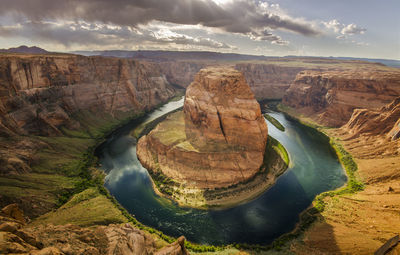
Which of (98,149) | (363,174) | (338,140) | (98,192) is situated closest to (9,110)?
(98,149)

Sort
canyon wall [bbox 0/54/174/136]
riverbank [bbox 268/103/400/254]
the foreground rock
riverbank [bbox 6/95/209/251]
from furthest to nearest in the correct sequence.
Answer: canyon wall [bbox 0/54/174/136] < riverbank [bbox 6/95/209/251] < riverbank [bbox 268/103/400/254] < the foreground rock

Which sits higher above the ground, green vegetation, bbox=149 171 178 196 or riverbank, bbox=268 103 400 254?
riverbank, bbox=268 103 400 254

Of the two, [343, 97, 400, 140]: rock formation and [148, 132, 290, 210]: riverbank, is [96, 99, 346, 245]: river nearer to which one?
[148, 132, 290, 210]: riverbank

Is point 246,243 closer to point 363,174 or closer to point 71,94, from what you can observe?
point 363,174

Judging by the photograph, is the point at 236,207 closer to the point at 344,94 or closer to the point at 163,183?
the point at 163,183

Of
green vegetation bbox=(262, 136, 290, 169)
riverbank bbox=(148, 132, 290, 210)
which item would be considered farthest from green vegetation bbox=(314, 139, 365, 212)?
green vegetation bbox=(262, 136, 290, 169)

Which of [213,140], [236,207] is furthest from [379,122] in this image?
[236,207]
